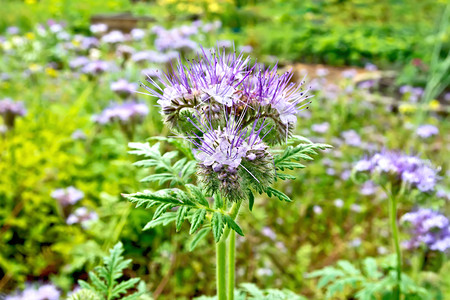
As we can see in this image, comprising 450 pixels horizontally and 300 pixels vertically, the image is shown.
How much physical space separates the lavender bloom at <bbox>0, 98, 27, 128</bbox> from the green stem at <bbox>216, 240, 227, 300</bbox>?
9.11 ft

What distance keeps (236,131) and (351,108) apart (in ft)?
16.2

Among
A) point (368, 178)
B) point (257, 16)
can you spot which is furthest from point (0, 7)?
point (368, 178)

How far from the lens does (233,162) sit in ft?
3.62

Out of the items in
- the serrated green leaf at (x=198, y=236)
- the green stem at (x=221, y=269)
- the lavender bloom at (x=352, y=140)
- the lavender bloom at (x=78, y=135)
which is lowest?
the green stem at (x=221, y=269)

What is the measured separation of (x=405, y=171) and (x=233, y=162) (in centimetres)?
128

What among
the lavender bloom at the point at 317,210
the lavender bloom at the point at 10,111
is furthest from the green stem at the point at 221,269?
the lavender bloom at the point at 10,111

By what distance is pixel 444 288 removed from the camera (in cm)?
257

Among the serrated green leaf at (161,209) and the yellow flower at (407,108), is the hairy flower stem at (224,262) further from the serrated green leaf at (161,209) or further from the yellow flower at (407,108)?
the yellow flower at (407,108)

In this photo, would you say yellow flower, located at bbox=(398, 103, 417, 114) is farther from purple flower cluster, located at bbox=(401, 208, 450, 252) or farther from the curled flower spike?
the curled flower spike

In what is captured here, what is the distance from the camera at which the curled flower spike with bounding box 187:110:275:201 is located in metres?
1.10

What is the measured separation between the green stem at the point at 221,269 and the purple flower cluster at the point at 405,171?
3.45 feet

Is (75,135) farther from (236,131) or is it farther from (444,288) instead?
(444,288)

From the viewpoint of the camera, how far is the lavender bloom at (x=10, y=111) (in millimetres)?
3402

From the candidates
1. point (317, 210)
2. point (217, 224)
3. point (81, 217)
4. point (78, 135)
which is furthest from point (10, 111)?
point (217, 224)
